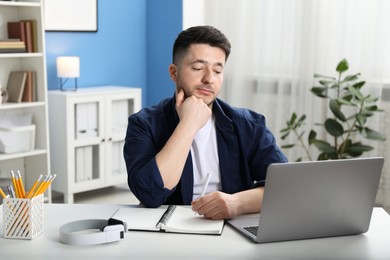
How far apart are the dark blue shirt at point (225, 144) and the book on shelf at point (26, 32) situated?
2344mm

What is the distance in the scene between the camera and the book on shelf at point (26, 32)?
4.24 metres

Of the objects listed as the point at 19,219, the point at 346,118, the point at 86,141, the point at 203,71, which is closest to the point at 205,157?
the point at 203,71

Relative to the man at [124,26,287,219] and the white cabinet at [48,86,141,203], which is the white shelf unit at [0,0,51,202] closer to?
the white cabinet at [48,86,141,203]

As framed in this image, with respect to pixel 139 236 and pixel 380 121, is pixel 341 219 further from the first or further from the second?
pixel 380 121

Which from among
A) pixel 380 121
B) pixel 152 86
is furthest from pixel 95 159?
pixel 380 121

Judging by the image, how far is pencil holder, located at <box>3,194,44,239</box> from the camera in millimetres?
1639

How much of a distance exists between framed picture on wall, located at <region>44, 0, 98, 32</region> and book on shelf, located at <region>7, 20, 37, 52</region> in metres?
0.42

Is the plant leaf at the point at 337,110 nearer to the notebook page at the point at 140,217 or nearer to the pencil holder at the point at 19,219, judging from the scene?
the notebook page at the point at 140,217

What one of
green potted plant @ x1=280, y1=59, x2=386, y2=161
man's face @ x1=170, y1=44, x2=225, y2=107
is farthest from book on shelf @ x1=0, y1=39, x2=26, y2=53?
man's face @ x1=170, y1=44, x2=225, y2=107

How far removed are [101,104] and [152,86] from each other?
36.1 inches

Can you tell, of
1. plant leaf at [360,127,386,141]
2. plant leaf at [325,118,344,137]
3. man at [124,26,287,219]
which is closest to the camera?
man at [124,26,287,219]

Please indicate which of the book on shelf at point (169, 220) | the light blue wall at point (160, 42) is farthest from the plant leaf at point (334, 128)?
the book on shelf at point (169, 220)

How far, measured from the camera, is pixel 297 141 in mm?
4797

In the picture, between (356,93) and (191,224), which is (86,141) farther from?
(191,224)
